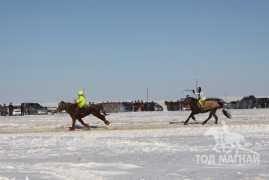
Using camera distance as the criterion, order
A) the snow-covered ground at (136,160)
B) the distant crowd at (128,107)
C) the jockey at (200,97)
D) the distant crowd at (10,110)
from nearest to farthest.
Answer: the snow-covered ground at (136,160) → the jockey at (200,97) → the distant crowd at (10,110) → the distant crowd at (128,107)

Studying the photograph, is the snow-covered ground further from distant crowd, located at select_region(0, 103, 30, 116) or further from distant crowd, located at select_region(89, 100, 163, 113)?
distant crowd, located at select_region(89, 100, 163, 113)

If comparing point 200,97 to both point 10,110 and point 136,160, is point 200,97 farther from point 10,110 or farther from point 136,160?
point 10,110

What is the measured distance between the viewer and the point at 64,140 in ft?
55.5

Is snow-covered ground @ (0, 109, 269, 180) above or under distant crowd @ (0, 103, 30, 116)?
under

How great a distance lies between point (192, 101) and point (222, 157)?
15.6 meters

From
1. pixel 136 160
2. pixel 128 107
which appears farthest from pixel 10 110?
pixel 136 160

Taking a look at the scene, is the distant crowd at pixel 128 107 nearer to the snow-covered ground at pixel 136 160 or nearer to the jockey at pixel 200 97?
the jockey at pixel 200 97

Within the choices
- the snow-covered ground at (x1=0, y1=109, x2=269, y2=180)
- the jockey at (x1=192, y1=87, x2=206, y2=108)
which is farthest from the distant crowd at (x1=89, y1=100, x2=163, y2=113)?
the snow-covered ground at (x1=0, y1=109, x2=269, y2=180)

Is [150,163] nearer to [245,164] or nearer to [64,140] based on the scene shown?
[245,164]

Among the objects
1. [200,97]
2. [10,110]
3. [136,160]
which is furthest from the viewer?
[10,110]

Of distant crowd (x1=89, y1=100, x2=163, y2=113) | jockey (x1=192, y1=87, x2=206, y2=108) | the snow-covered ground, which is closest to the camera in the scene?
the snow-covered ground

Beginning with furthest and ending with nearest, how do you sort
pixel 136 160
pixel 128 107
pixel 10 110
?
pixel 128 107, pixel 10 110, pixel 136 160

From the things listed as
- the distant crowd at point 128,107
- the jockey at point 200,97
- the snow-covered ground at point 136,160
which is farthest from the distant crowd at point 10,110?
the snow-covered ground at point 136,160

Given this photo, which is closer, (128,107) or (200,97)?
(200,97)
